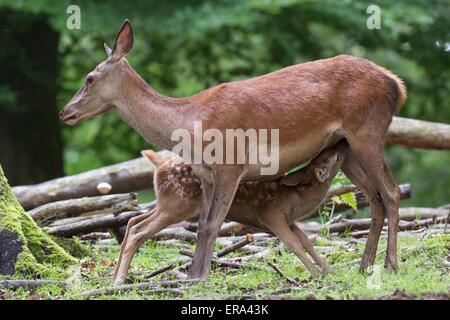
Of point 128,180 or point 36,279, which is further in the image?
point 128,180

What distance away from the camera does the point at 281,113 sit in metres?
8.48

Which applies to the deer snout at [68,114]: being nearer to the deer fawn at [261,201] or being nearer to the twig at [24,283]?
the deer fawn at [261,201]

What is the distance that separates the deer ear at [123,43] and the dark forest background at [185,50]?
4.86 metres

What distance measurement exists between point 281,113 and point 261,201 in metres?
0.87

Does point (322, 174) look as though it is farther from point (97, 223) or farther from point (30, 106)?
point (30, 106)

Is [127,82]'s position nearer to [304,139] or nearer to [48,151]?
[304,139]

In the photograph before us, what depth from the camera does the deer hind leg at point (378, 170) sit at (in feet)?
27.7

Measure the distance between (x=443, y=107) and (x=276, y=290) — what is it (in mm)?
10021

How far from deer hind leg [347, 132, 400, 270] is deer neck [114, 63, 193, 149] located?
1405 millimetres

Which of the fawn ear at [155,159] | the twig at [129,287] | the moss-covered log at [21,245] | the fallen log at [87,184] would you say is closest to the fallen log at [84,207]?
the fawn ear at [155,159]

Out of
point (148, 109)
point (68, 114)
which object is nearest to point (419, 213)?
point (148, 109)
